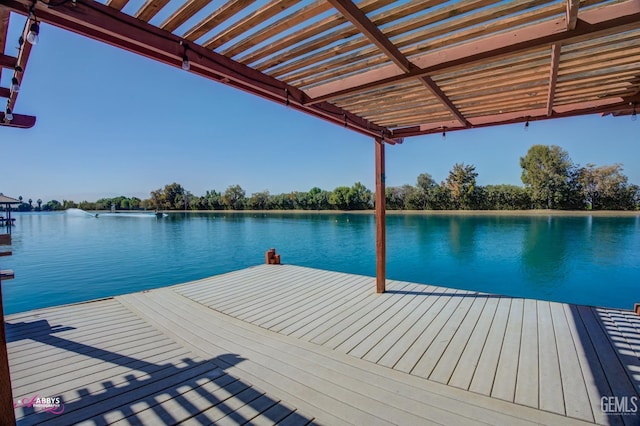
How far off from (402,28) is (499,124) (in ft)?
7.46

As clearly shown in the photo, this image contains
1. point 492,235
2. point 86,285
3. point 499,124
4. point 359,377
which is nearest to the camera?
point 359,377

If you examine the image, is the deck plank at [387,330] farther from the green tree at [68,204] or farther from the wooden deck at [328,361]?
the green tree at [68,204]

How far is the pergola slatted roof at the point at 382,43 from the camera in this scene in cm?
129

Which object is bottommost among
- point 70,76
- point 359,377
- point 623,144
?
point 359,377

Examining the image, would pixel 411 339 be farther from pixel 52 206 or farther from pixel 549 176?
pixel 52 206

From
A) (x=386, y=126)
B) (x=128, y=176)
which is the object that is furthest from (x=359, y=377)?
(x=128, y=176)

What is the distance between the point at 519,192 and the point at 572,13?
37370 mm

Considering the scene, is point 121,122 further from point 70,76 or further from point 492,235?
point 492,235

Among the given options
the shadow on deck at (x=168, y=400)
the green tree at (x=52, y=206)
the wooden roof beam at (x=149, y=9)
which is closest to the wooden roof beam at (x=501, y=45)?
the wooden roof beam at (x=149, y=9)

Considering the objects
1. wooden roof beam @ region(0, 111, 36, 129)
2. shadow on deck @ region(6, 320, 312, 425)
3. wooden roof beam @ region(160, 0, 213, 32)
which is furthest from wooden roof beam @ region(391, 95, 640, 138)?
wooden roof beam @ region(0, 111, 36, 129)

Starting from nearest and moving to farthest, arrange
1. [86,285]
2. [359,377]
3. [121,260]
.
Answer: [359,377] → [86,285] → [121,260]

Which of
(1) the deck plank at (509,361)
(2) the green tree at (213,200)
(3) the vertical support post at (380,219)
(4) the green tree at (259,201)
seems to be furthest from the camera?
(2) the green tree at (213,200)

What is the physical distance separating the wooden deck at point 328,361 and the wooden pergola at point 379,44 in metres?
1.93

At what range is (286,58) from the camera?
1816 mm
